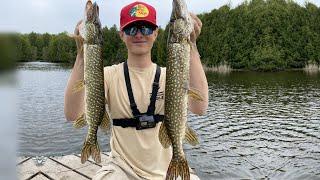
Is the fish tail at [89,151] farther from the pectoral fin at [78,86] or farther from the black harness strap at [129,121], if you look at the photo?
the pectoral fin at [78,86]

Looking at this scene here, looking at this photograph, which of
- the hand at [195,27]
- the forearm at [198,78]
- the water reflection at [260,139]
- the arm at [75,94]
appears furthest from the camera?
the water reflection at [260,139]

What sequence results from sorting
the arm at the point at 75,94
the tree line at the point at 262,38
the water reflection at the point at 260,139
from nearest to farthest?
the arm at the point at 75,94 < the water reflection at the point at 260,139 < the tree line at the point at 262,38

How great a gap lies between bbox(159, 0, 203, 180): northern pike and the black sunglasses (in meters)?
0.53

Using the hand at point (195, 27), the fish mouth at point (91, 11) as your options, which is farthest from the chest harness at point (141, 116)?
the fish mouth at point (91, 11)

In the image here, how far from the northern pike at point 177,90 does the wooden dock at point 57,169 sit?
297 cm

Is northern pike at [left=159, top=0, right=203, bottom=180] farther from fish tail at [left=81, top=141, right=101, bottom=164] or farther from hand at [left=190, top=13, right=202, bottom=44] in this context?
fish tail at [left=81, top=141, right=101, bottom=164]

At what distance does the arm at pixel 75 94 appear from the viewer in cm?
338

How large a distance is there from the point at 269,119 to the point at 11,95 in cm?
2080

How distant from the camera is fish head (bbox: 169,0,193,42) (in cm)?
302

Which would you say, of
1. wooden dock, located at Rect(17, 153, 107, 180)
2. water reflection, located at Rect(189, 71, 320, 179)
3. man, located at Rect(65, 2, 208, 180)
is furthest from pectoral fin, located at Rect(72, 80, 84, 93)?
water reflection, located at Rect(189, 71, 320, 179)

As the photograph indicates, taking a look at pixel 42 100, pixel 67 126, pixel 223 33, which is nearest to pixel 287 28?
pixel 223 33

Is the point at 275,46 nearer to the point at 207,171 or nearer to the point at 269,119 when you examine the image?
the point at 269,119

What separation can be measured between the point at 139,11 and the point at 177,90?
0.88 meters

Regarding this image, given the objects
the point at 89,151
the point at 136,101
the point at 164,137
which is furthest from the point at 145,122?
the point at 89,151
